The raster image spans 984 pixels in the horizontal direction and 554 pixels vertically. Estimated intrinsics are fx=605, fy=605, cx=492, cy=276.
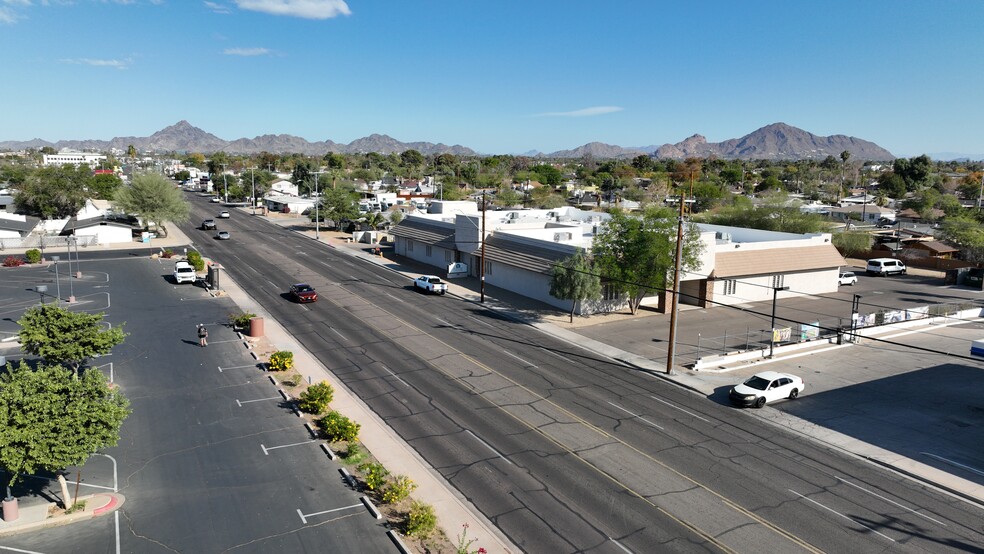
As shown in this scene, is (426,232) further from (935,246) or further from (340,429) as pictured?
(935,246)

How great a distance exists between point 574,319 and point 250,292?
25.8m

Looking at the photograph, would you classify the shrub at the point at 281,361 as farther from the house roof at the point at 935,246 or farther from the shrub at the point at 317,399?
the house roof at the point at 935,246

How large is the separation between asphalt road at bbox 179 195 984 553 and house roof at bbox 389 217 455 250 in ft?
76.2

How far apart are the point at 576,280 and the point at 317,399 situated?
20707 millimetres

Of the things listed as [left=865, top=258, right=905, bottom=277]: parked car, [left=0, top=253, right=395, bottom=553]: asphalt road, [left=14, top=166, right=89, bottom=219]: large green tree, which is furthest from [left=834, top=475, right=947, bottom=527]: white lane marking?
[left=14, top=166, right=89, bottom=219]: large green tree

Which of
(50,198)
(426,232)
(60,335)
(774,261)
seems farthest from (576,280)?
(50,198)

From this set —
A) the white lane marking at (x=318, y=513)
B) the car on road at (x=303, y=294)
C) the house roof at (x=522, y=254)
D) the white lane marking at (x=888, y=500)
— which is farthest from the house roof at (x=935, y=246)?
the white lane marking at (x=318, y=513)

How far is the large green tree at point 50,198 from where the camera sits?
274 feet

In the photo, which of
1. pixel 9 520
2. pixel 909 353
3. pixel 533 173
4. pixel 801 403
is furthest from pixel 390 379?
pixel 533 173

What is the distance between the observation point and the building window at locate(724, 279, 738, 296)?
1884 inches

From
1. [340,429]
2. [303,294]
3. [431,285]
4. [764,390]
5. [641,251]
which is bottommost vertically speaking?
[764,390]

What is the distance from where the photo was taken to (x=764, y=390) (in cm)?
2719

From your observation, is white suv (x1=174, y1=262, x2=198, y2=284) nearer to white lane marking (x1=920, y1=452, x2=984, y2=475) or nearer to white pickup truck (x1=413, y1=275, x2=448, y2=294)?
white pickup truck (x1=413, y1=275, x2=448, y2=294)

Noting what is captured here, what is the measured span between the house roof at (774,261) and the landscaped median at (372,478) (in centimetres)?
3253
